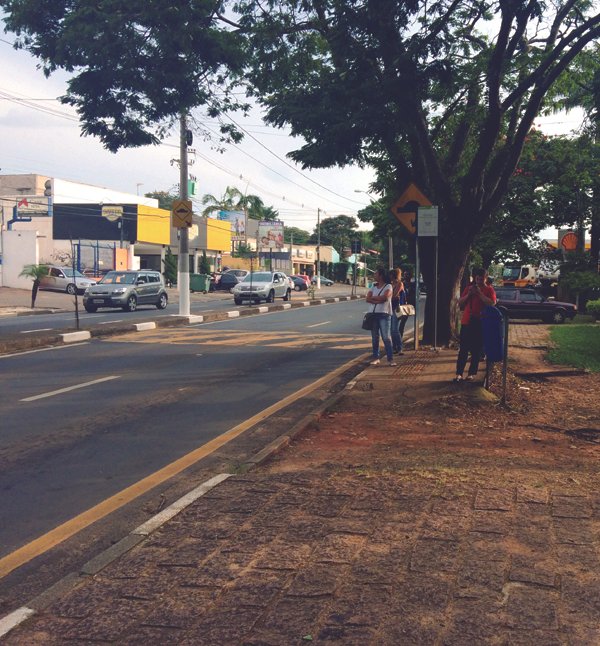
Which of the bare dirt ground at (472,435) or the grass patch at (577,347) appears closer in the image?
the bare dirt ground at (472,435)

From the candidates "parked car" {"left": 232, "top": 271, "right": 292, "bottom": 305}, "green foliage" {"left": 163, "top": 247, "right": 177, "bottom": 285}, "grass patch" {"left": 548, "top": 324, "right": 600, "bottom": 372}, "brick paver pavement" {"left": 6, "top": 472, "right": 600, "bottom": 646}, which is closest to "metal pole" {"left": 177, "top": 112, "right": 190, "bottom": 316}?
"parked car" {"left": 232, "top": 271, "right": 292, "bottom": 305}

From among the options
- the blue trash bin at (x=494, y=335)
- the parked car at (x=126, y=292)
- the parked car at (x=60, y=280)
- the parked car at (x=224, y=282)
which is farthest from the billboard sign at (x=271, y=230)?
the blue trash bin at (x=494, y=335)

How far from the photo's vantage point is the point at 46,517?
5102mm

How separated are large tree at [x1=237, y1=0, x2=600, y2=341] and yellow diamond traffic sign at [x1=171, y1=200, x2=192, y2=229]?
6843 millimetres

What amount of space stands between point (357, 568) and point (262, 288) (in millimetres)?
32764

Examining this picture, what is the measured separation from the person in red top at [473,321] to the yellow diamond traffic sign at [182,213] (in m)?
13.1

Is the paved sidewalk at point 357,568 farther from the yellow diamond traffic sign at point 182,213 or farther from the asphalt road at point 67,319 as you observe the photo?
the yellow diamond traffic sign at point 182,213

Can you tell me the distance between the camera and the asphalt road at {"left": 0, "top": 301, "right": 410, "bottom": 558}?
5777 mm

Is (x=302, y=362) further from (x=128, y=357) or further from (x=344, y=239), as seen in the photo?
(x=344, y=239)

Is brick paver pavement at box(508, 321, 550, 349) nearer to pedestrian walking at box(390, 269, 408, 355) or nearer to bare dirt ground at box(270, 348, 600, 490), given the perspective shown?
pedestrian walking at box(390, 269, 408, 355)

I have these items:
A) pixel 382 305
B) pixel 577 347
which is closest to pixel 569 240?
pixel 577 347

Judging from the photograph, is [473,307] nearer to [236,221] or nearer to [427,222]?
[427,222]

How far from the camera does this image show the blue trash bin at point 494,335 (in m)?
9.06

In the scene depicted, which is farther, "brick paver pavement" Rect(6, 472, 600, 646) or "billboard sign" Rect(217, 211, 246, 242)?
"billboard sign" Rect(217, 211, 246, 242)
